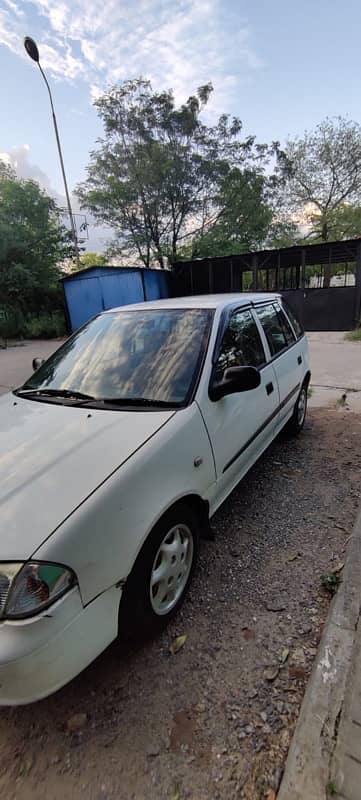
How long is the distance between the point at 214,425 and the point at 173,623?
1.04 meters

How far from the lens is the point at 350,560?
6.97 ft

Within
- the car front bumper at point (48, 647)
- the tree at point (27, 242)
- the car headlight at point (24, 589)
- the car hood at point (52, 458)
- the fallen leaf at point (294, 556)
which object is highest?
the tree at point (27, 242)

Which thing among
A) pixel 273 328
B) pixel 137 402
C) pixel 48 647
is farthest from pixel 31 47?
pixel 48 647

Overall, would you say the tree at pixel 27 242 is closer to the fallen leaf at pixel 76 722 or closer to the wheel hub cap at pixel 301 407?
the wheel hub cap at pixel 301 407

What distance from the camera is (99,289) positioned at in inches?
582

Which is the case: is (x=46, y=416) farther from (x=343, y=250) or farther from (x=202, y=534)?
(x=343, y=250)

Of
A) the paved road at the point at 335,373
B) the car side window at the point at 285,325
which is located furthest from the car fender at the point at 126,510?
the paved road at the point at 335,373

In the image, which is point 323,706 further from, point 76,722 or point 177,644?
point 76,722

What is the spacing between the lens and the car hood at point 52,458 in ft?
4.01

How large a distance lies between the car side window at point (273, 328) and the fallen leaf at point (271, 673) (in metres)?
2.20

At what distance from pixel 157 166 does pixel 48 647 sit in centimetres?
2002

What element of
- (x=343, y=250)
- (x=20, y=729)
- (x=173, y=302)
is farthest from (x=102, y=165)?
(x=20, y=729)

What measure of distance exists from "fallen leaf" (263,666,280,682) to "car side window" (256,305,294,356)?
220 cm

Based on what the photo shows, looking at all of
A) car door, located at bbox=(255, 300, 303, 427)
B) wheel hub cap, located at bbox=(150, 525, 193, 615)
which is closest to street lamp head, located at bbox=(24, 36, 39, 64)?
car door, located at bbox=(255, 300, 303, 427)
